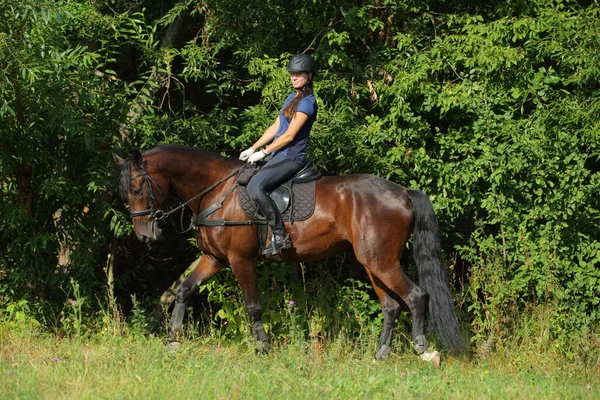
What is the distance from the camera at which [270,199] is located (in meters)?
7.65

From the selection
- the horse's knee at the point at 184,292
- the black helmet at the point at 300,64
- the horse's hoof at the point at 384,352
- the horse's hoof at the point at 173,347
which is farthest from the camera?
the horse's knee at the point at 184,292

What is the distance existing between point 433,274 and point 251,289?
1841 millimetres

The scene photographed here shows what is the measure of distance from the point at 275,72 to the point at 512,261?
3.42 metres

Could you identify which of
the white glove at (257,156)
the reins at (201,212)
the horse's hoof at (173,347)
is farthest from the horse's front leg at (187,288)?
the white glove at (257,156)

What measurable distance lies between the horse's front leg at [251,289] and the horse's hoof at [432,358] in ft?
5.11

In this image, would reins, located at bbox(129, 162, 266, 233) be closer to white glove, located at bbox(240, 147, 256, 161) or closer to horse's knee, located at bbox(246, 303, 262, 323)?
white glove, located at bbox(240, 147, 256, 161)

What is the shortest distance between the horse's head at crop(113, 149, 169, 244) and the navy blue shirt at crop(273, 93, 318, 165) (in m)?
1.28

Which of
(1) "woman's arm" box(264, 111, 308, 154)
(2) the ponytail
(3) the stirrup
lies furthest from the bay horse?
(2) the ponytail

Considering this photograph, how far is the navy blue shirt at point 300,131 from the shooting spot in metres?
7.57

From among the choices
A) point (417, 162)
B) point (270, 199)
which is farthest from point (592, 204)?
point (270, 199)

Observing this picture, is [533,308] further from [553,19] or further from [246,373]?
[246,373]

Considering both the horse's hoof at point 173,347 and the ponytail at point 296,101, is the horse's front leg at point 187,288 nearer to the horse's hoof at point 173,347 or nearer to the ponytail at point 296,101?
the horse's hoof at point 173,347

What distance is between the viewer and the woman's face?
7.57 meters

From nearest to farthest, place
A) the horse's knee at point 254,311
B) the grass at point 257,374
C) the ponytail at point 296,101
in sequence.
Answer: the grass at point 257,374 < the ponytail at point 296,101 < the horse's knee at point 254,311
